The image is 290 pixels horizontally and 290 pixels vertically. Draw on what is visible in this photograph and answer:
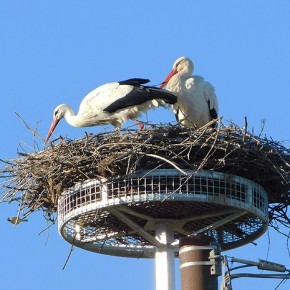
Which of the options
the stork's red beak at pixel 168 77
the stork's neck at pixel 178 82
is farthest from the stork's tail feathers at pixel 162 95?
the stork's red beak at pixel 168 77

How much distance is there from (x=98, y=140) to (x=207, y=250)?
164 inches

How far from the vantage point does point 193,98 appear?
16.0 m

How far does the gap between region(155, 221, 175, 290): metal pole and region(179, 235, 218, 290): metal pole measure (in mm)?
3345

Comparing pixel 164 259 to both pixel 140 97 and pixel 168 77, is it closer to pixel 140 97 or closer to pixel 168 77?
pixel 140 97

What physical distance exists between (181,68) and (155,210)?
401 cm

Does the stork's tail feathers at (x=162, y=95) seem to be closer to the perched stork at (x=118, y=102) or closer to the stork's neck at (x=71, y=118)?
the perched stork at (x=118, y=102)

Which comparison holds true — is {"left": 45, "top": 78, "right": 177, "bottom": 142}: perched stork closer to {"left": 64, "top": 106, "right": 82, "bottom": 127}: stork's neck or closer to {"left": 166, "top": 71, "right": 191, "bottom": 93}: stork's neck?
{"left": 64, "top": 106, "right": 82, "bottom": 127}: stork's neck

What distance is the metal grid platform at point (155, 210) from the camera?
12547 millimetres

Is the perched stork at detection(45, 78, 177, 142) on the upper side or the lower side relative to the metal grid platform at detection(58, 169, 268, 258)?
upper

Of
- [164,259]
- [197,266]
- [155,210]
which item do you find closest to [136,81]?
[155,210]

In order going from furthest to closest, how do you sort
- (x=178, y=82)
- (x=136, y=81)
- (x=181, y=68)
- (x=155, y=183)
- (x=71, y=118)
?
(x=181, y=68) < (x=178, y=82) < (x=71, y=118) < (x=136, y=81) < (x=155, y=183)

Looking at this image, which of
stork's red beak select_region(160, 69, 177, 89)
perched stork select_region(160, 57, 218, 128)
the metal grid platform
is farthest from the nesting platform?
stork's red beak select_region(160, 69, 177, 89)

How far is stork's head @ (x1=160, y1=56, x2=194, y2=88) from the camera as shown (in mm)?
16641

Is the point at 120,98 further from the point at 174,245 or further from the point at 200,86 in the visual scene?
the point at 174,245
